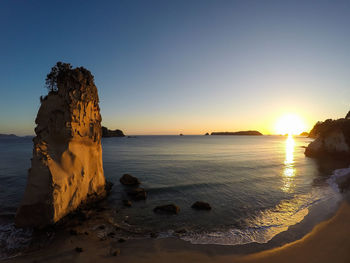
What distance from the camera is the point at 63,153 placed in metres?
11.6

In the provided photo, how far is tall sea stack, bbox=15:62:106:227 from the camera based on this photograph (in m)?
9.93

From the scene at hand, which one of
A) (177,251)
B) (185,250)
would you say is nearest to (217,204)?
(185,250)

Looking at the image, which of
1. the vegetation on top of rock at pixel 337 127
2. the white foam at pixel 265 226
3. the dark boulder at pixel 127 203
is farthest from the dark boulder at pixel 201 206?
the vegetation on top of rock at pixel 337 127

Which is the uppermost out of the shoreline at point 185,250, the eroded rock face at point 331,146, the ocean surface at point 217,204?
the eroded rock face at point 331,146

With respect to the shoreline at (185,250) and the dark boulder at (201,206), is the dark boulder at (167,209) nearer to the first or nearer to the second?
the dark boulder at (201,206)

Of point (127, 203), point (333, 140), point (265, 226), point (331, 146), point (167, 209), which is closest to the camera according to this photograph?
point (265, 226)

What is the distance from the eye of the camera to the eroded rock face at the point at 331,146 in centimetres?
3824

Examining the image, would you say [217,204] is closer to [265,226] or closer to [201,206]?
[201,206]

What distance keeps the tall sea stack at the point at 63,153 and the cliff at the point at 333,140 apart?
50141 mm

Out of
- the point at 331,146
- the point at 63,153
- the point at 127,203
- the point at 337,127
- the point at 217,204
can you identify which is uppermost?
the point at 337,127

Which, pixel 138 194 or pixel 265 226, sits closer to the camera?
pixel 265 226

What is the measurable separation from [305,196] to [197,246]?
Answer: 13.0 metres

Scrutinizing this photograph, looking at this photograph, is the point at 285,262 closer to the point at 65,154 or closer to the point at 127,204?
the point at 127,204

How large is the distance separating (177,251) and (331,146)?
164ft
